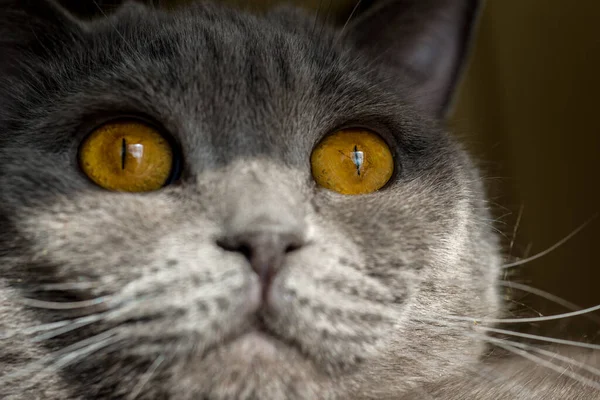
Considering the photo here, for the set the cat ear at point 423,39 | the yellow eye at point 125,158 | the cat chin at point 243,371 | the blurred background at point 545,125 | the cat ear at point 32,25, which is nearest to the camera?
the cat chin at point 243,371

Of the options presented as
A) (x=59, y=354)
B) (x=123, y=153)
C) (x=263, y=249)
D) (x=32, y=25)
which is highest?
(x=32, y=25)

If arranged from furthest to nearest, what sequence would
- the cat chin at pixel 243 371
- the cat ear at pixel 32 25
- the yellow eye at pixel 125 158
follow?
the cat ear at pixel 32 25
the yellow eye at pixel 125 158
the cat chin at pixel 243 371

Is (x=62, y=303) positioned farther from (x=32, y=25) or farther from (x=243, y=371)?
(x=32, y=25)

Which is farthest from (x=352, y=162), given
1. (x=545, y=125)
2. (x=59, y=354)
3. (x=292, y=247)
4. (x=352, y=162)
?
(x=545, y=125)

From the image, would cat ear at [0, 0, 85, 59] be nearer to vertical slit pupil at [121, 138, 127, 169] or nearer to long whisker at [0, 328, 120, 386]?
vertical slit pupil at [121, 138, 127, 169]

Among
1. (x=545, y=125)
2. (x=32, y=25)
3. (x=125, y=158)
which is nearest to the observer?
(x=125, y=158)

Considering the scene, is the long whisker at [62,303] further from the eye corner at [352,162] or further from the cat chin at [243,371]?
the eye corner at [352,162]

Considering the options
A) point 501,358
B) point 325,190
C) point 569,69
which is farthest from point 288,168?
point 569,69

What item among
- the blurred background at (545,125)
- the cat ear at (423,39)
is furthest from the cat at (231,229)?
the blurred background at (545,125)

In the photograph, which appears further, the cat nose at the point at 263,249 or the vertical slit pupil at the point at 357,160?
the vertical slit pupil at the point at 357,160
